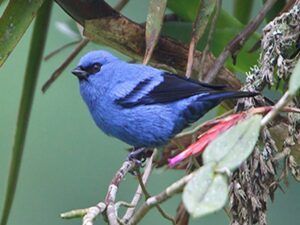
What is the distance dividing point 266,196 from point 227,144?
13.8 inches

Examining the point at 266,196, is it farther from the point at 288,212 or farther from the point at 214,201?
the point at 288,212

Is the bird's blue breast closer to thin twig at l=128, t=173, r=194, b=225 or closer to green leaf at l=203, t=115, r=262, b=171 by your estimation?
thin twig at l=128, t=173, r=194, b=225

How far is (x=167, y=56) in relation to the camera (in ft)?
5.32

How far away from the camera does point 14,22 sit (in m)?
1.50

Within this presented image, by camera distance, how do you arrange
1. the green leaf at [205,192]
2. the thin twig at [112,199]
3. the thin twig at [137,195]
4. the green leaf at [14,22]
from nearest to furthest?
the green leaf at [205,192], the thin twig at [112,199], the thin twig at [137,195], the green leaf at [14,22]

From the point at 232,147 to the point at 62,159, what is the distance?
1.78m

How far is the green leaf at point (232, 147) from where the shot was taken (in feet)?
2.71

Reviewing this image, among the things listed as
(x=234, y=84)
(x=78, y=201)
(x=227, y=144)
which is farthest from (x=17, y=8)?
(x=78, y=201)

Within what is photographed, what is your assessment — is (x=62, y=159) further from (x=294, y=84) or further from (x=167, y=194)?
(x=294, y=84)

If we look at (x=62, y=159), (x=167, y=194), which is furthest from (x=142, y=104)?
(x=62, y=159)

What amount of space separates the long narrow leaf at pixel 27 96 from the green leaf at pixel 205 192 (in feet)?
2.75

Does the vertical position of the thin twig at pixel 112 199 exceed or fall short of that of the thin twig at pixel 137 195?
it exceeds it

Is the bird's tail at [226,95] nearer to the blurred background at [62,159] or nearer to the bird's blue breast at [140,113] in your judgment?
the bird's blue breast at [140,113]

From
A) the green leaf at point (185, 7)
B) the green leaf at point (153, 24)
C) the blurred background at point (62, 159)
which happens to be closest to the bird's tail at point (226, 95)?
the green leaf at point (153, 24)
